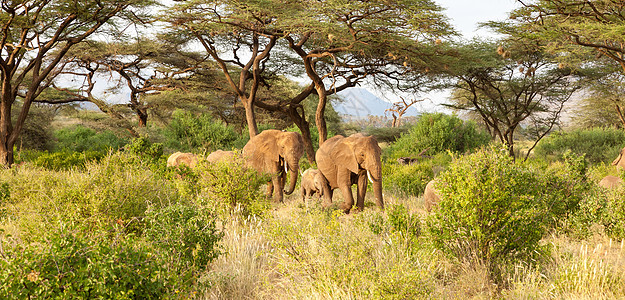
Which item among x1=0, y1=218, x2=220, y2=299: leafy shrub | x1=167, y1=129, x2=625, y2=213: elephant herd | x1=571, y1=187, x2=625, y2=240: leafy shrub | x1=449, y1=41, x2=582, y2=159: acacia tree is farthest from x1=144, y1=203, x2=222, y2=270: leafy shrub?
x1=449, y1=41, x2=582, y2=159: acacia tree

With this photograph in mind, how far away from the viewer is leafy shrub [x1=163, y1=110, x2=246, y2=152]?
75.6 feet

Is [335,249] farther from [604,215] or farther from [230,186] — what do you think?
[604,215]

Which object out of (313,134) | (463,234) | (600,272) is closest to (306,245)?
(463,234)

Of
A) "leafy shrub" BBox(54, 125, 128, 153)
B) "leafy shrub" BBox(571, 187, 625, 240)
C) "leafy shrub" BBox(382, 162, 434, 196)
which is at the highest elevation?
"leafy shrub" BBox(54, 125, 128, 153)

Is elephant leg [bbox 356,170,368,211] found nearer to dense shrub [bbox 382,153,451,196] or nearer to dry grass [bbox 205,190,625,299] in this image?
dense shrub [bbox 382,153,451,196]

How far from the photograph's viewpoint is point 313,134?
25.5m

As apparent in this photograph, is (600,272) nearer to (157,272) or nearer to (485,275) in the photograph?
(485,275)

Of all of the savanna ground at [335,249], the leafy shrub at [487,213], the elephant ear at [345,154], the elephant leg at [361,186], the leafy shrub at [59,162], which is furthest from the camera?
the leafy shrub at [59,162]

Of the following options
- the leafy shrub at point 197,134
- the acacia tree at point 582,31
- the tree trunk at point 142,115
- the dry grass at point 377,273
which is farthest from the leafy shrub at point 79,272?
the tree trunk at point 142,115

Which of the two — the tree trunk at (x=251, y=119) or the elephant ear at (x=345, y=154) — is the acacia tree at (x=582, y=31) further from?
the tree trunk at (x=251, y=119)

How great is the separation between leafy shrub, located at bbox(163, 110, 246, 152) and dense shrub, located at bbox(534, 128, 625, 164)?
50.3 ft

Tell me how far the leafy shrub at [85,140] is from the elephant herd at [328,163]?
13665mm

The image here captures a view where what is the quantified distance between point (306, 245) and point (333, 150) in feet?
12.5

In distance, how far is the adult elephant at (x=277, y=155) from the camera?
968cm
